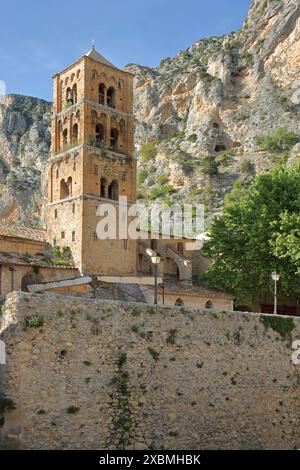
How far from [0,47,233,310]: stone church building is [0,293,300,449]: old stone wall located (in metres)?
13.5

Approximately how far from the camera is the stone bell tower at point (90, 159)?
38125 mm

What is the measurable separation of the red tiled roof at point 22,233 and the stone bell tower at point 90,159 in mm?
887

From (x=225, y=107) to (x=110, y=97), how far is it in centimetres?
4463

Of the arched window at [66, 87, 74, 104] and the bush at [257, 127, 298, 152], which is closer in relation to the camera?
the arched window at [66, 87, 74, 104]

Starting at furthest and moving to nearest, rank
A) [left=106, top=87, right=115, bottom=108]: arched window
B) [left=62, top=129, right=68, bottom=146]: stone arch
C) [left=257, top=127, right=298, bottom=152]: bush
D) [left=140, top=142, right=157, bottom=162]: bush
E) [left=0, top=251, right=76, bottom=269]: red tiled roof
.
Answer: [left=140, top=142, right=157, bottom=162]: bush < [left=257, top=127, right=298, bottom=152]: bush < [left=106, top=87, right=115, bottom=108]: arched window < [left=62, top=129, right=68, bottom=146]: stone arch < [left=0, top=251, right=76, bottom=269]: red tiled roof

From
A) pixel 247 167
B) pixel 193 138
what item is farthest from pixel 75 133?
pixel 193 138

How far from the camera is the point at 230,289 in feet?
135

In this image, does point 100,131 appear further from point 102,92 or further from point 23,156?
point 23,156

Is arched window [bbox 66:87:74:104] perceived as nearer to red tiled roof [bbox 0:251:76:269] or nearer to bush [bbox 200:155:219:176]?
red tiled roof [bbox 0:251:76:269]

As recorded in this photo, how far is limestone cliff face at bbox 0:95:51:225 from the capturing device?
84375 mm

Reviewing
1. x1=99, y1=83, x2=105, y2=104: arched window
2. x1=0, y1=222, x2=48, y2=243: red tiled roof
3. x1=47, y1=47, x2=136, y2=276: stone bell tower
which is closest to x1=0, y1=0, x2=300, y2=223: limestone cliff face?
x1=47, y1=47, x2=136, y2=276: stone bell tower

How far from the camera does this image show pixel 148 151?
87.9m
